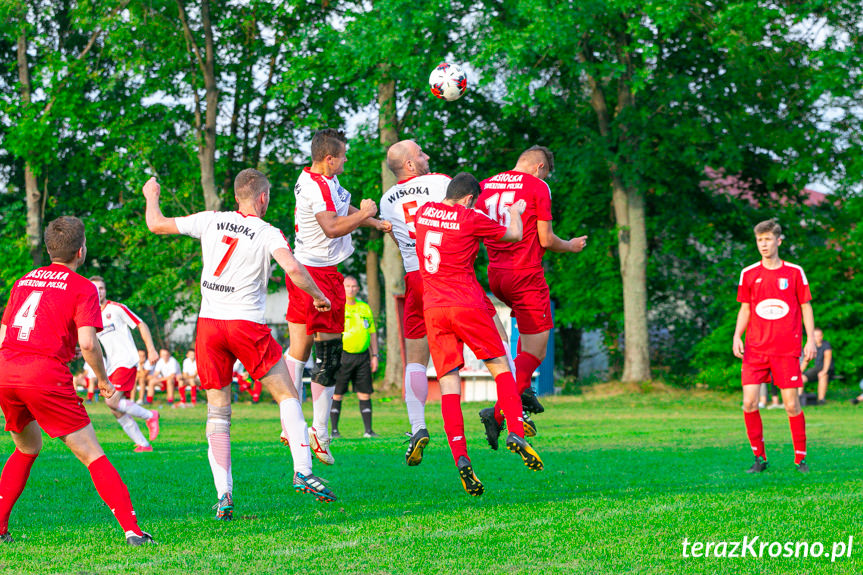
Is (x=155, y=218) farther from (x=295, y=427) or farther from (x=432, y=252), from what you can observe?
(x=432, y=252)

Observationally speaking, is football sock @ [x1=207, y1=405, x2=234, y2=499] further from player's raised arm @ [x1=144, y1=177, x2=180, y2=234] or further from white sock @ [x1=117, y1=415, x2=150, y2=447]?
white sock @ [x1=117, y1=415, x2=150, y2=447]

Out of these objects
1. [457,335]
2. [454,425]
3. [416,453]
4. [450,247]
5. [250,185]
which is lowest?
[416,453]

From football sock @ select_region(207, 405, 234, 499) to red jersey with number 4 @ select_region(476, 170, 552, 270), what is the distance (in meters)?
2.90

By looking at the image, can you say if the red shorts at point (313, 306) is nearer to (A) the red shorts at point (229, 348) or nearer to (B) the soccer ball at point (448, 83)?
(A) the red shorts at point (229, 348)

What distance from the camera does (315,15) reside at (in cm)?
3192

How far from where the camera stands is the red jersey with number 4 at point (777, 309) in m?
10.2

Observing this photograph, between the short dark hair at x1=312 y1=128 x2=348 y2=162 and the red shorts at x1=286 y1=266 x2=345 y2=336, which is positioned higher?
the short dark hair at x1=312 y1=128 x2=348 y2=162

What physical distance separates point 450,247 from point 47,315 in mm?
3037

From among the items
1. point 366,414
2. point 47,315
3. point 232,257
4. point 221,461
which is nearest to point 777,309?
point 232,257

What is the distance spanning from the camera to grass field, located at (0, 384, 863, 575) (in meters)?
5.43

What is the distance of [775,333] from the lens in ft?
33.5

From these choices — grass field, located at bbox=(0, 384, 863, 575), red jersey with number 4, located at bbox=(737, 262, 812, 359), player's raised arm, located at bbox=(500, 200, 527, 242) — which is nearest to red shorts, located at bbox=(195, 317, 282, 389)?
grass field, located at bbox=(0, 384, 863, 575)

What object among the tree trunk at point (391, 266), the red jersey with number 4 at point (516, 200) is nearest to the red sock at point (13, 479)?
the red jersey with number 4 at point (516, 200)

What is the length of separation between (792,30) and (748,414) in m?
21.0
